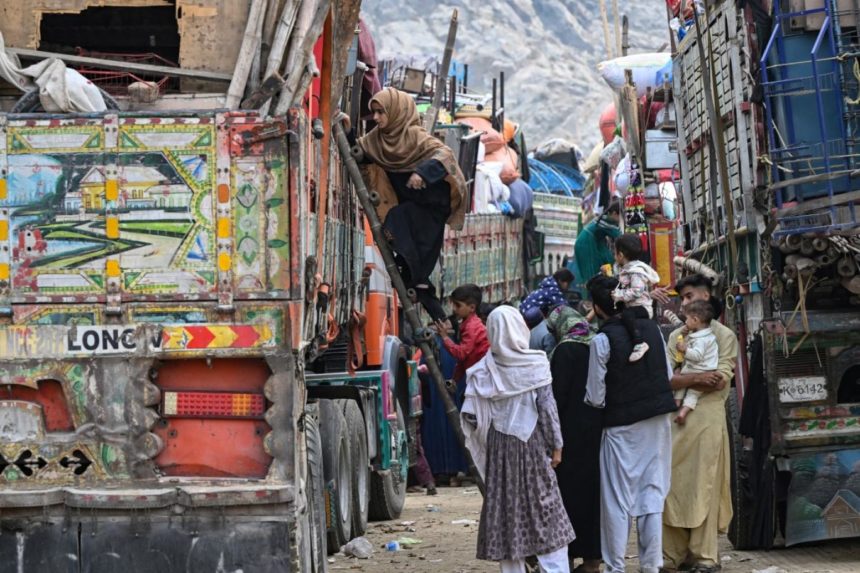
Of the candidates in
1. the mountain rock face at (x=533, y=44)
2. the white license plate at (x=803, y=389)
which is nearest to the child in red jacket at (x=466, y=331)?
the white license plate at (x=803, y=389)

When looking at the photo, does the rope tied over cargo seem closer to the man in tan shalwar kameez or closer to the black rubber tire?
the man in tan shalwar kameez

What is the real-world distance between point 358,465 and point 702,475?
10.3 ft

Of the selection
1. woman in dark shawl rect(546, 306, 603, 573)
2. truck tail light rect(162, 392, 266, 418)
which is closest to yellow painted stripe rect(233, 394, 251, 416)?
truck tail light rect(162, 392, 266, 418)

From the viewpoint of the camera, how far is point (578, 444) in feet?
26.0

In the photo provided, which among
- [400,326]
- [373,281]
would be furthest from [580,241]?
[373,281]

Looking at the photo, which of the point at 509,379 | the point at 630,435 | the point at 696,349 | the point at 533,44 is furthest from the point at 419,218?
the point at 533,44

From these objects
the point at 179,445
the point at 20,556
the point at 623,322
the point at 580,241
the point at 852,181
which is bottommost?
the point at 20,556

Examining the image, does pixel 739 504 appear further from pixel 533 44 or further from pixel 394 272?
pixel 533 44

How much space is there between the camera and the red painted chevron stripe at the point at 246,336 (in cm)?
653

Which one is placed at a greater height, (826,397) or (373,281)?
(373,281)

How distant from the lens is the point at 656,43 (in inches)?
2416

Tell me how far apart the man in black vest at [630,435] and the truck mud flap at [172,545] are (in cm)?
203

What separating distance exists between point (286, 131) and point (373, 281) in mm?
4937

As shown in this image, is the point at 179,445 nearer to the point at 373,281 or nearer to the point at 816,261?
the point at 816,261
